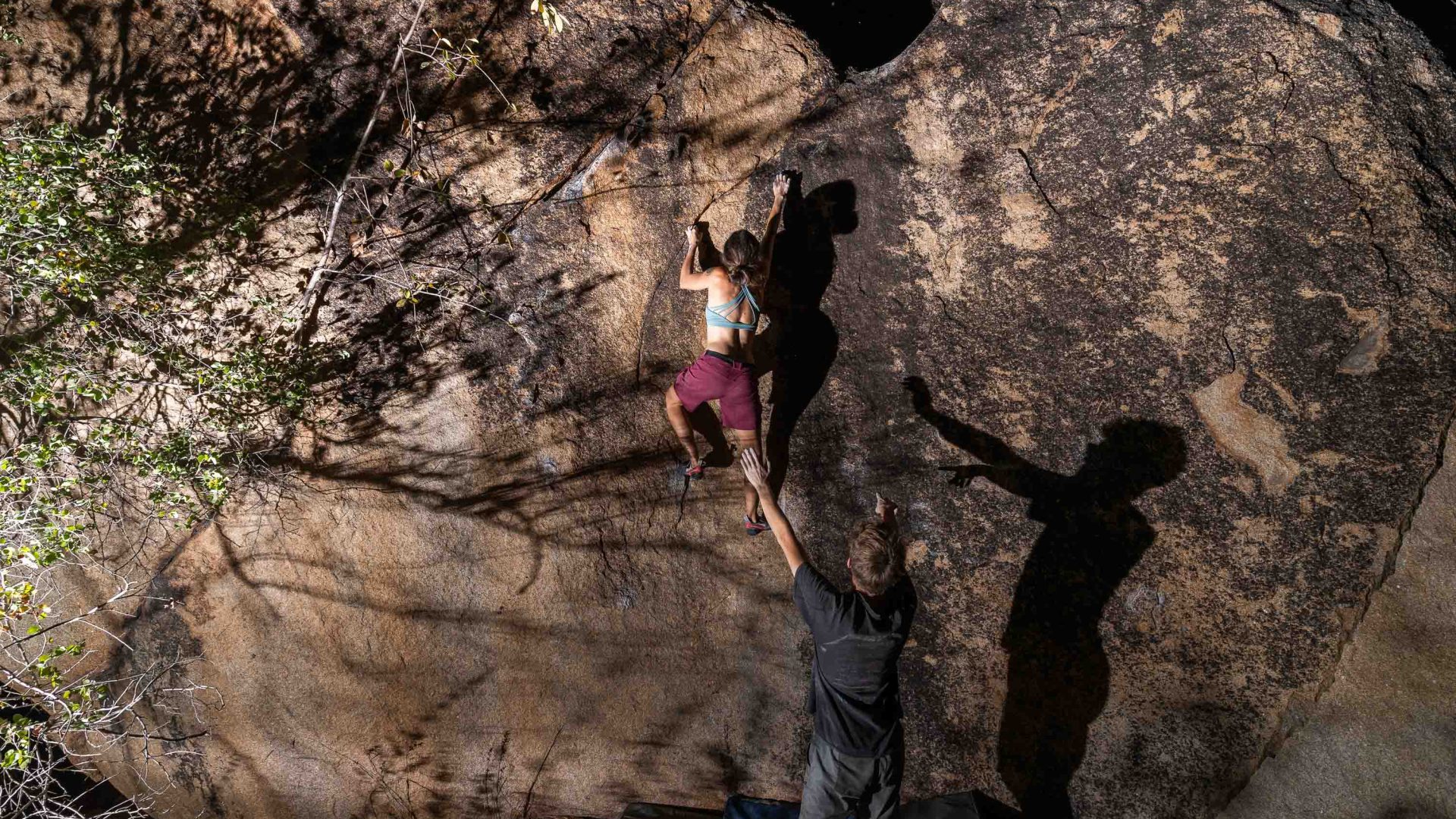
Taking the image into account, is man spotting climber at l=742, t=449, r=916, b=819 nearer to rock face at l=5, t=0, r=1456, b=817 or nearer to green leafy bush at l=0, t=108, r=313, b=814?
rock face at l=5, t=0, r=1456, b=817

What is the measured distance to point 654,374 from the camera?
14.2ft

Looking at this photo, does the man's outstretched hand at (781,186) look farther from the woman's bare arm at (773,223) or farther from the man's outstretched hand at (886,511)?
the man's outstretched hand at (886,511)

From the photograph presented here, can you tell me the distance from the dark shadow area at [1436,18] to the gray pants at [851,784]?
13.3 ft

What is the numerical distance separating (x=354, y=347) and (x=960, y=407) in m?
3.56

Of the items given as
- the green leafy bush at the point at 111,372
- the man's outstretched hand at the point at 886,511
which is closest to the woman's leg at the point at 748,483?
the man's outstretched hand at the point at 886,511

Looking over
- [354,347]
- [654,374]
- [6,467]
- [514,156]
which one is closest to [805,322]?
[654,374]

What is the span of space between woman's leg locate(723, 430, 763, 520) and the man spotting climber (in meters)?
0.50

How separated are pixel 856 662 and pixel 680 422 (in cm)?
163

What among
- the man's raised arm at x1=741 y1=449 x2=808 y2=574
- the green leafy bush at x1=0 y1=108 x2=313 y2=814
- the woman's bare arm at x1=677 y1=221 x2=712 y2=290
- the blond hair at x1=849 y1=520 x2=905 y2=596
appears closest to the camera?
the blond hair at x1=849 y1=520 x2=905 y2=596

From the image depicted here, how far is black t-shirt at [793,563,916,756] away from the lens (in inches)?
118

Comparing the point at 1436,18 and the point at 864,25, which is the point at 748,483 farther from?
the point at 1436,18

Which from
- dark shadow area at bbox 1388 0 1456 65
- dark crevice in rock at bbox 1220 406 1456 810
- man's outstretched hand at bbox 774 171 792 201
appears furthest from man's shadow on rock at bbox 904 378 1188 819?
dark shadow area at bbox 1388 0 1456 65

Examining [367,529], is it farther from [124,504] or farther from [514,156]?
[514,156]

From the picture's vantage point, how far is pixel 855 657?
3.04 meters
